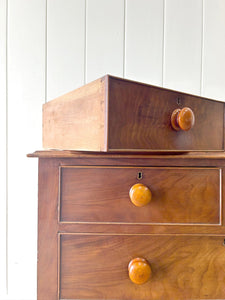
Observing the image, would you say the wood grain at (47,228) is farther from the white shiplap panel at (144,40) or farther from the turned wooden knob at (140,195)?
the white shiplap panel at (144,40)

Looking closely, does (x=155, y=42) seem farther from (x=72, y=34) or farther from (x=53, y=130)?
(x=53, y=130)

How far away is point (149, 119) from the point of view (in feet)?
1.65

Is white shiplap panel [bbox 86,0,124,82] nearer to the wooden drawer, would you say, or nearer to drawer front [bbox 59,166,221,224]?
the wooden drawer

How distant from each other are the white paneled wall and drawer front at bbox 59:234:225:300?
48 centimetres

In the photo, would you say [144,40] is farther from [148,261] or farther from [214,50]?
[148,261]

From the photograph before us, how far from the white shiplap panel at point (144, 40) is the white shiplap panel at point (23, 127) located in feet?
1.15

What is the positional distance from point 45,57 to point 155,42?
0.45 m

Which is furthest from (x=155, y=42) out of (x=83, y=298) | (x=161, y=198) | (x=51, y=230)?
(x=83, y=298)

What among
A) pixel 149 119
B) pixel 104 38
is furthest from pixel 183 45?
pixel 149 119

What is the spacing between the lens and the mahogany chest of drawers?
511mm

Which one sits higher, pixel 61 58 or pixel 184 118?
pixel 61 58

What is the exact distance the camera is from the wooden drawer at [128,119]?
0.46 meters

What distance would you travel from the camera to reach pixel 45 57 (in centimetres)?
93

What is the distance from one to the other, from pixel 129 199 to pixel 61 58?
0.68m
